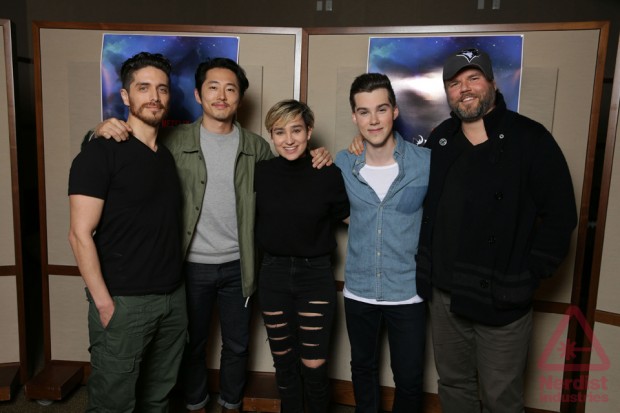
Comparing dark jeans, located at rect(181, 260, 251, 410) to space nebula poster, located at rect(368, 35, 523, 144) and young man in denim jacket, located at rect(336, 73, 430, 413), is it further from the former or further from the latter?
space nebula poster, located at rect(368, 35, 523, 144)

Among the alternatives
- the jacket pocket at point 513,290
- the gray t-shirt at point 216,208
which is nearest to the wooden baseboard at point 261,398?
the gray t-shirt at point 216,208

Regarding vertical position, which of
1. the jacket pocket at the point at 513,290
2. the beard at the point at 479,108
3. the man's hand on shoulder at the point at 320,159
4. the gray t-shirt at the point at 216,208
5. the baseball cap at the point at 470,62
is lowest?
the jacket pocket at the point at 513,290

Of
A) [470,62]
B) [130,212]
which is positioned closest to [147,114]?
[130,212]

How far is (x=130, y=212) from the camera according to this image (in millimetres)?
1697

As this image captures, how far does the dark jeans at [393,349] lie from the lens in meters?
1.99

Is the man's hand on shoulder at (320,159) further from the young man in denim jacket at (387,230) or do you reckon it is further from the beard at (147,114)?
the beard at (147,114)

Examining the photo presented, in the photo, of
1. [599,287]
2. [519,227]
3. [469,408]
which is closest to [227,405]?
[469,408]

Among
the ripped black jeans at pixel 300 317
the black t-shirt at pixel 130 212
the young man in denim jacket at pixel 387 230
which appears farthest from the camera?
the ripped black jeans at pixel 300 317

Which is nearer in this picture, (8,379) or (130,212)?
(130,212)

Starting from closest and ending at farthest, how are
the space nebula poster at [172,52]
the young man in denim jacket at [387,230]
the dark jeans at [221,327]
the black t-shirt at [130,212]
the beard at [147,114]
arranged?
the black t-shirt at [130,212] < the beard at [147,114] < the young man in denim jacket at [387,230] < the dark jeans at [221,327] < the space nebula poster at [172,52]

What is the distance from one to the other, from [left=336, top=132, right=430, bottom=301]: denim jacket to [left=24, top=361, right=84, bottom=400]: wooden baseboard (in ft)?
5.90

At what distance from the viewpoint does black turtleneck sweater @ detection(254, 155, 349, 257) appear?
6.63ft

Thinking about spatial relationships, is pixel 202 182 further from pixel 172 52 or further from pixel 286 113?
pixel 172 52

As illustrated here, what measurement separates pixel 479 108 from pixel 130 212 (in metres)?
1.38
